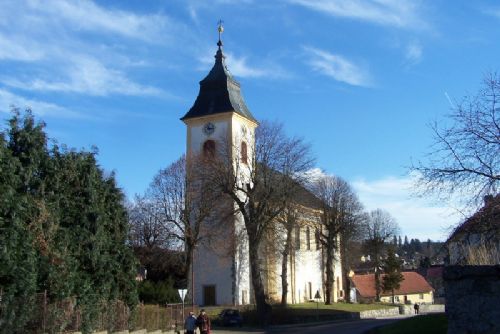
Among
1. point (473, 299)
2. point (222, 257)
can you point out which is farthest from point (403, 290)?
point (473, 299)

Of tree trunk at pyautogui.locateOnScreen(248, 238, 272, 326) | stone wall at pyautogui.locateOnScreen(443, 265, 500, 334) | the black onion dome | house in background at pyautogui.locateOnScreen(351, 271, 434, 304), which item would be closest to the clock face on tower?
the black onion dome

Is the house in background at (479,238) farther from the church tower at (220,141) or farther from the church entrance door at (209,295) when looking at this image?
the church entrance door at (209,295)

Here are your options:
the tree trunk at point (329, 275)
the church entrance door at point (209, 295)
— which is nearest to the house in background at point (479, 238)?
the church entrance door at point (209, 295)

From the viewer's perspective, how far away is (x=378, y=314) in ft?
178

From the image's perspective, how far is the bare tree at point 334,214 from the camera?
56.5 meters

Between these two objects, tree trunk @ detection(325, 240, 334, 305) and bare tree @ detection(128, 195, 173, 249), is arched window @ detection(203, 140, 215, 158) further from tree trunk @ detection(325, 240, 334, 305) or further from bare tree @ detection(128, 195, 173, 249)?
tree trunk @ detection(325, 240, 334, 305)

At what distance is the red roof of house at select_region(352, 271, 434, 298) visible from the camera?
261 feet

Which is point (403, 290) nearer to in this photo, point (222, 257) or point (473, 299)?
point (222, 257)

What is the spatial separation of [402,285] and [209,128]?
149 ft

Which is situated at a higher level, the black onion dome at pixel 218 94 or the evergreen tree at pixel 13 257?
the black onion dome at pixel 218 94

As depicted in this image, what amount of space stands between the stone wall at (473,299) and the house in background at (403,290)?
218 feet

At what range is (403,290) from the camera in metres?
82.4

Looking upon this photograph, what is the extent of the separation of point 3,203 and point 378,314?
4279 centimetres

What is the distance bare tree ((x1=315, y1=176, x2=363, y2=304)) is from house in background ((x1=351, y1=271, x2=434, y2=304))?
19.2 metres
